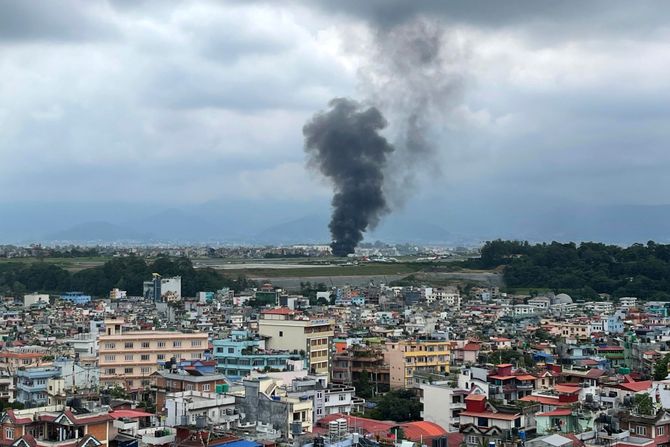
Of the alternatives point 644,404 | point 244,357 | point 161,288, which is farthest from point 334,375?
point 161,288

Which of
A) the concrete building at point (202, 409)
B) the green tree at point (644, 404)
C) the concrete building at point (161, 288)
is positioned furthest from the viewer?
the concrete building at point (161, 288)

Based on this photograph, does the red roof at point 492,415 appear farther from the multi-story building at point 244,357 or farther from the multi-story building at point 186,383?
the multi-story building at point 244,357

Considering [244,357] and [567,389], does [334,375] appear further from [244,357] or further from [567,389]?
[567,389]

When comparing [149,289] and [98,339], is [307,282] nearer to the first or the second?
[149,289]

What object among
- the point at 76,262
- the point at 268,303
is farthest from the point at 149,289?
the point at 76,262

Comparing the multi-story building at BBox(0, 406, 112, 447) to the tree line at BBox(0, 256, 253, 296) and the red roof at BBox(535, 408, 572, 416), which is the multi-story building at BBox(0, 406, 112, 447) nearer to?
the red roof at BBox(535, 408, 572, 416)

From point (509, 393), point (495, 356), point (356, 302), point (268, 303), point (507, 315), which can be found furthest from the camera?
point (356, 302)

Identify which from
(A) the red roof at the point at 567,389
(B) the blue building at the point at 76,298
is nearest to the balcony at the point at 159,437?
(A) the red roof at the point at 567,389
